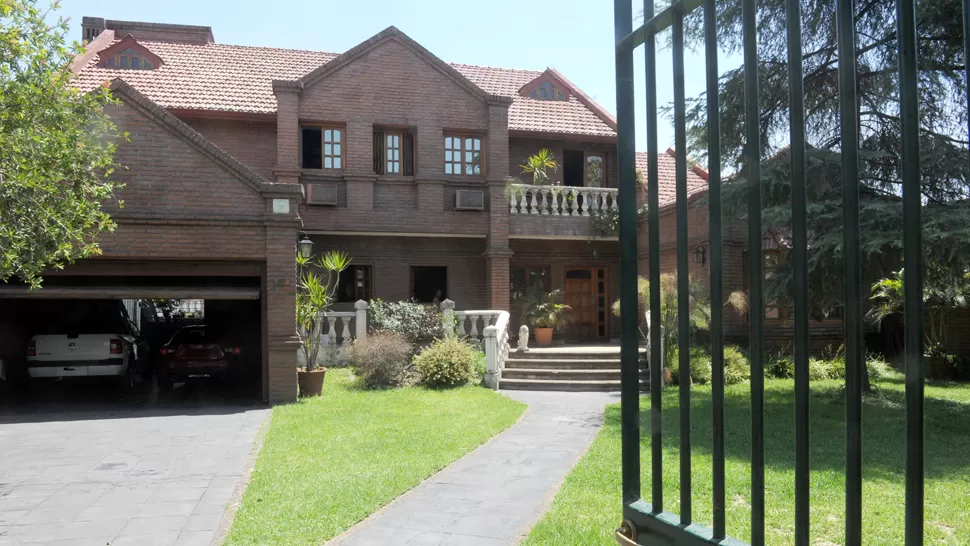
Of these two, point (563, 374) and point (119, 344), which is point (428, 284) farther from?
point (119, 344)

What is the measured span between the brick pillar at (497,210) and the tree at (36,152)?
11796 millimetres

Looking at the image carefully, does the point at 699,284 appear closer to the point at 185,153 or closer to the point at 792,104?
the point at 185,153

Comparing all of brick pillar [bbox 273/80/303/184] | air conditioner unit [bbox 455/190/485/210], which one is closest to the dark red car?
brick pillar [bbox 273/80/303/184]

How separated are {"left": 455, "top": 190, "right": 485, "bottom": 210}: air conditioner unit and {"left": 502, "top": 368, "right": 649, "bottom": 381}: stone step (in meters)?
5.40

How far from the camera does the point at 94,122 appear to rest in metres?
9.84

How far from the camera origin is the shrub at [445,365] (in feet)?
48.5

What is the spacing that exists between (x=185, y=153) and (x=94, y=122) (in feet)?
9.54

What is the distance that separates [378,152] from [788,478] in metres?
14.8

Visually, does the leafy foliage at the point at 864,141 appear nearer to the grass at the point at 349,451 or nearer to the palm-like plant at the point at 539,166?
the grass at the point at 349,451

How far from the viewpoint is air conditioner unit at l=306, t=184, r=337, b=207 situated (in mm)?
18531

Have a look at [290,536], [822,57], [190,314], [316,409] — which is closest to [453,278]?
[316,409]

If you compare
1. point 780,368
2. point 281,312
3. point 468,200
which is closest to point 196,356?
point 281,312

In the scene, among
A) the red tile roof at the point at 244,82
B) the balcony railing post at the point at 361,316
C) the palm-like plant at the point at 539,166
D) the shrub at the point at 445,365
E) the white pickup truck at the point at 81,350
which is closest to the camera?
the white pickup truck at the point at 81,350

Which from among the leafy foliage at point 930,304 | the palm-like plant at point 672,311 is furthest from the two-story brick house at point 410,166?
the leafy foliage at point 930,304
